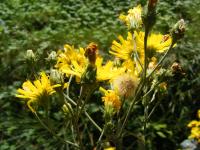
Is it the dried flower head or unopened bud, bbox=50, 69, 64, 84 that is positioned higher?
unopened bud, bbox=50, 69, 64, 84

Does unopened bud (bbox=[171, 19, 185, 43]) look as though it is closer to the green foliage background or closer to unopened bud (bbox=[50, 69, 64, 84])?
unopened bud (bbox=[50, 69, 64, 84])

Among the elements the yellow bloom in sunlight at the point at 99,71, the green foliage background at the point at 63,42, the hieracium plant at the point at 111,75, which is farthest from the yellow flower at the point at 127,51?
the green foliage background at the point at 63,42

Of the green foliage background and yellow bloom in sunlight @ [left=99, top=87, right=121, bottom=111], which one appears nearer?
yellow bloom in sunlight @ [left=99, top=87, right=121, bottom=111]

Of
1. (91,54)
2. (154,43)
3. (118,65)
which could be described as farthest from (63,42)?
(91,54)

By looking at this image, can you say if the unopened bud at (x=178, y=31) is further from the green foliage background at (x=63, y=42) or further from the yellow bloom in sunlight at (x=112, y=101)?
the green foliage background at (x=63, y=42)

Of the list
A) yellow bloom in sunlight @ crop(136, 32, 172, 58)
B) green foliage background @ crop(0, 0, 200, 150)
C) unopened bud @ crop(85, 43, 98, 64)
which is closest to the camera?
unopened bud @ crop(85, 43, 98, 64)

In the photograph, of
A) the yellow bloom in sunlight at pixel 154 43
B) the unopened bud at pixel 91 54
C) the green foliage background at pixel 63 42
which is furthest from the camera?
the green foliage background at pixel 63 42

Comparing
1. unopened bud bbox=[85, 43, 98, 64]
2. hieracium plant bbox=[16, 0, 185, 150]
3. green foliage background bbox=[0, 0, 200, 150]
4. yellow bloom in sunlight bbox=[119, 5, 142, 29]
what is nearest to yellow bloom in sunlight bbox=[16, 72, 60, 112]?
hieracium plant bbox=[16, 0, 185, 150]
